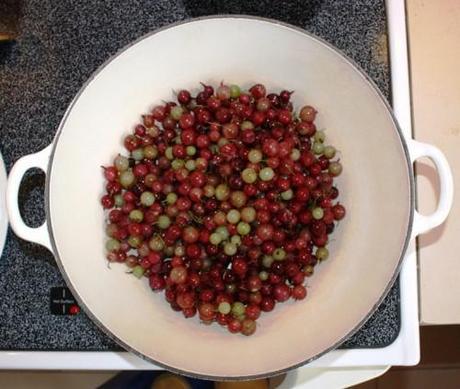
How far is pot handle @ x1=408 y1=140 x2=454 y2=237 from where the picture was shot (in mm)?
769

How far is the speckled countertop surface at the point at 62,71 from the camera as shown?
920 millimetres

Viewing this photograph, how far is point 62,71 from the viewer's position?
970 millimetres

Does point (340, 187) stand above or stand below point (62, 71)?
below

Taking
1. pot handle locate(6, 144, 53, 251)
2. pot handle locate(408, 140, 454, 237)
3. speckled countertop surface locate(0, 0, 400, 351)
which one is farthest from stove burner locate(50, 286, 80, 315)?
pot handle locate(408, 140, 454, 237)

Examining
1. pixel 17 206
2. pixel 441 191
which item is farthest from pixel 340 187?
pixel 17 206

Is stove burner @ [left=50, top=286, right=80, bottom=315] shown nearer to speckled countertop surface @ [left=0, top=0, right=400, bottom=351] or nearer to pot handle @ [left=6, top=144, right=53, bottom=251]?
speckled countertop surface @ [left=0, top=0, right=400, bottom=351]

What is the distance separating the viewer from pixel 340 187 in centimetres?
89

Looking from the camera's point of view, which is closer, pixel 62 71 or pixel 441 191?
pixel 441 191

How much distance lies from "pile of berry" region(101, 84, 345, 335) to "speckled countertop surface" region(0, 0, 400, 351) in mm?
127

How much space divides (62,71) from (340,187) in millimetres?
476

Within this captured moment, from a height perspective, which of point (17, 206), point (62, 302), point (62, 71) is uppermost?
point (62, 71)

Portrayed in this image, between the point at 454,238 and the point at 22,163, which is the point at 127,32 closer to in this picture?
the point at 22,163

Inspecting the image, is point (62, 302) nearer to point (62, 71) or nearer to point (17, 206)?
point (17, 206)

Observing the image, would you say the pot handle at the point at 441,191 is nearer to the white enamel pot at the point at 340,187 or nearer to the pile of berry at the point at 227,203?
the white enamel pot at the point at 340,187
